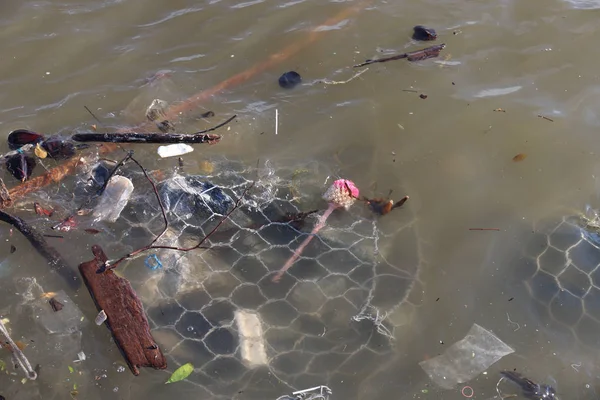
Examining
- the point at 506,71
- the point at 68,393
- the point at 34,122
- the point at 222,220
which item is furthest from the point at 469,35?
the point at 68,393

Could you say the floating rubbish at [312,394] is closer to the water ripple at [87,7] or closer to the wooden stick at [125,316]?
the wooden stick at [125,316]

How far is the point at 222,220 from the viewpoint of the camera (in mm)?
4207

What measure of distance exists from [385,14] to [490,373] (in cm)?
401

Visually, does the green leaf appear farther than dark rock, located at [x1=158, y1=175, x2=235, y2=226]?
No

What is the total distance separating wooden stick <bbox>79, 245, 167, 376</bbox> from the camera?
12.0ft

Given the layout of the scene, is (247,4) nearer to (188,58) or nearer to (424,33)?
(188,58)

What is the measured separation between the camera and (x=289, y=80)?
5.24m

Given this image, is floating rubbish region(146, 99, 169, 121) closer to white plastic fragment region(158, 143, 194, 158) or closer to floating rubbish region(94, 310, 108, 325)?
white plastic fragment region(158, 143, 194, 158)

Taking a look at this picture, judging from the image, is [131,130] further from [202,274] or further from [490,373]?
[490,373]

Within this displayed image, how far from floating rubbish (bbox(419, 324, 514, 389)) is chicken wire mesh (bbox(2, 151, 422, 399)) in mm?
352

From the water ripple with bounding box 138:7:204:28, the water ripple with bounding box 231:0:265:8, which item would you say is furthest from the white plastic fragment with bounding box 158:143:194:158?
the water ripple with bounding box 231:0:265:8

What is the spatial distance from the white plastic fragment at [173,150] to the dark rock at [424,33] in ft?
9.24

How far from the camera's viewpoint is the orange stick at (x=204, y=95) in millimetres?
4367

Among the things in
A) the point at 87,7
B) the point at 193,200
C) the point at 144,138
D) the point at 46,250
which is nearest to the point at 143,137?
the point at 144,138
